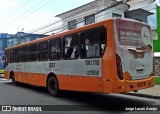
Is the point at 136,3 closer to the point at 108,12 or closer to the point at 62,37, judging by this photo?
the point at 108,12

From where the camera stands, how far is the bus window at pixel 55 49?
40.0 feet

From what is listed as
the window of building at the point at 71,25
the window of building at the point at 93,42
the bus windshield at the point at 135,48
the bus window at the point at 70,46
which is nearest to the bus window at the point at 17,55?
the bus window at the point at 70,46

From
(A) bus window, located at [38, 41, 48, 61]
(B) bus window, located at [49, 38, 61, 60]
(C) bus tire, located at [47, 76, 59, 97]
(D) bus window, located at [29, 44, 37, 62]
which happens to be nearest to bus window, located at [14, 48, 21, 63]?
(D) bus window, located at [29, 44, 37, 62]

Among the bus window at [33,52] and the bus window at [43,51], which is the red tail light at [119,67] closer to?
the bus window at [43,51]

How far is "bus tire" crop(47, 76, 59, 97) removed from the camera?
1236 cm

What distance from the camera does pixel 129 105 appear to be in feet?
32.4

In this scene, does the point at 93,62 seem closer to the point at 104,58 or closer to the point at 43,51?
the point at 104,58

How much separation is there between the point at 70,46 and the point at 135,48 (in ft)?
9.60

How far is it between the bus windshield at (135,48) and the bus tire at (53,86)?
4.20m

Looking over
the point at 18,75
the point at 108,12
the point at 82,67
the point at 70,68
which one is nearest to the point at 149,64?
the point at 82,67

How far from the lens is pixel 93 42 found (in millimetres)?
9797

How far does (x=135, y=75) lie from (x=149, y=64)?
1.01 metres

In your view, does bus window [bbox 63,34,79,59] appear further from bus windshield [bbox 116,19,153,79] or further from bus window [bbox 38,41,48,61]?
bus windshield [bbox 116,19,153,79]

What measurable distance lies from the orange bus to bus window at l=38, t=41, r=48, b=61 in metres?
0.74
